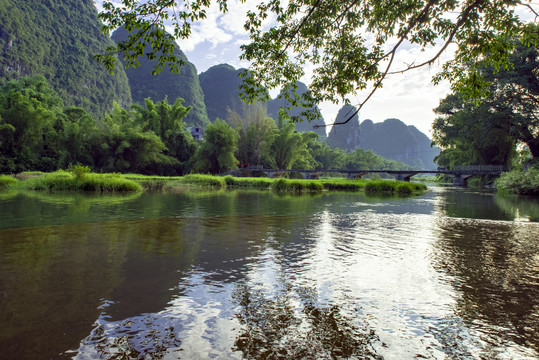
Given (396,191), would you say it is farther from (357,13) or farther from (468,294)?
(468,294)

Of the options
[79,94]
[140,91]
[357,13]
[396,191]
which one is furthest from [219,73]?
[357,13]

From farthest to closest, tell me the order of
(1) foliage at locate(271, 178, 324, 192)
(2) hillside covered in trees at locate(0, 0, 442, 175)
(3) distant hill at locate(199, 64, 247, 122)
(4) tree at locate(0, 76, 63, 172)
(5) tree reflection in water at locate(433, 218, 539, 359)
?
(3) distant hill at locate(199, 64, 247, 122)
(2) hillside covered in trees at locate(0, 0, 442, 175)
(4) tree at locate(0, 76, 63, 172)
(1) foliage at locate(271, 178, 324, 192)
(5) tree reflection in water at locate(433, 218, 539, 359)

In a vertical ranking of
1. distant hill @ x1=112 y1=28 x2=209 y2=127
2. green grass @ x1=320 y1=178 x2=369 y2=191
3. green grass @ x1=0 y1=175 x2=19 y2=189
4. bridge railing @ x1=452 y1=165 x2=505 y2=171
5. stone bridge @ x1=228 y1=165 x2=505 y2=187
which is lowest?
green grass @ x1=320 y1=178 x2=369 y2=191

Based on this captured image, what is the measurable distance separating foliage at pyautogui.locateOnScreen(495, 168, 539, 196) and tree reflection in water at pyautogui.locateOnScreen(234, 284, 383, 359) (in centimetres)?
3009

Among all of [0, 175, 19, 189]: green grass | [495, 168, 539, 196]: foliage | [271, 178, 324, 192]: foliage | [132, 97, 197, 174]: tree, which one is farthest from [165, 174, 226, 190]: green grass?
[495, 168, 539, 196]: foliage

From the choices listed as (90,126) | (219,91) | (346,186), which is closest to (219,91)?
(219,91)

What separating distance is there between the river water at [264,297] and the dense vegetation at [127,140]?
37.9 m

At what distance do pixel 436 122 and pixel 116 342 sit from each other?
49.6 metres

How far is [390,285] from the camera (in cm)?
408

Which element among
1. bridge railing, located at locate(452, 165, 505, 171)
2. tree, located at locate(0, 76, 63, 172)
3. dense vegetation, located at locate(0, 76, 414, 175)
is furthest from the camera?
bridge railing, located at locate(452, 165, 505, 171)

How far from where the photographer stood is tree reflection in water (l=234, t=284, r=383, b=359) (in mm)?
2486

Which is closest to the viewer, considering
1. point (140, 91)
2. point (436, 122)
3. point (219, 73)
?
point (436, 122)

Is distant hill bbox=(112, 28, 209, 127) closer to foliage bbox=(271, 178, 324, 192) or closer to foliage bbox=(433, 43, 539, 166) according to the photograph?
foliage bbox=(271, 178, 324, 192)

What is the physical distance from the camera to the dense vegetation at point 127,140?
4147cm
